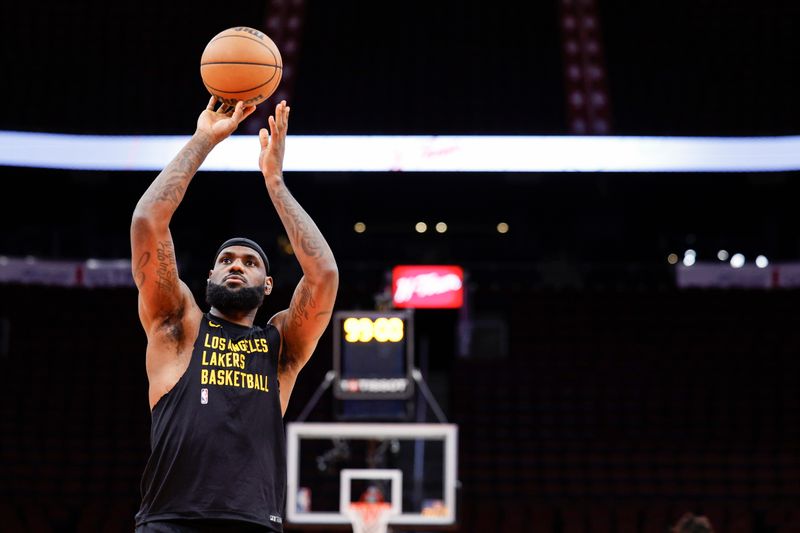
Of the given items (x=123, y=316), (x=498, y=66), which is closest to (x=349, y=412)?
(x=123, y=316)

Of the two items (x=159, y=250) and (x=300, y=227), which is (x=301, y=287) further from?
(x=159, y=250)

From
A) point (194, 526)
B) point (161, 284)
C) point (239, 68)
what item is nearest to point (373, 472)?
point (239, 68)

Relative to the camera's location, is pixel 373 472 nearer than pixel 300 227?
No

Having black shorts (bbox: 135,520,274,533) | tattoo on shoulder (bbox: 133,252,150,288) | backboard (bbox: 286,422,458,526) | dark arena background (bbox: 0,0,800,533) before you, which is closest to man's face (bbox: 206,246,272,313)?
tattoo on shoulder (bbox: 133,252,150,288)

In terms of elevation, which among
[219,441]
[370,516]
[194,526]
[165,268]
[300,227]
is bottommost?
[194,526]

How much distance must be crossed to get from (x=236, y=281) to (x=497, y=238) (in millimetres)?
18506

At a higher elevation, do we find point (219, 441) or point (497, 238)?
point (497, 238)

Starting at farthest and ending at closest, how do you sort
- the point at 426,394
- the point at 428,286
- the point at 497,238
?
1. the point at 497,238
2. the point at 428,286
3. the point at 426,394

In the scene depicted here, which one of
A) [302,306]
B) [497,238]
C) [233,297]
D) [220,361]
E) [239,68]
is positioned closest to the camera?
[220,361]

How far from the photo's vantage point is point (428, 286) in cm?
1669

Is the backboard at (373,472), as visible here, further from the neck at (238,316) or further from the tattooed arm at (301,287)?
the neck at (238,316)

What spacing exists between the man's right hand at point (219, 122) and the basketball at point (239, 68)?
0.14 meters

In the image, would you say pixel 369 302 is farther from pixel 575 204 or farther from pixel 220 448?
pixel 220 448

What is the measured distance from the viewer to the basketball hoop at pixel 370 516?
9.68 m
